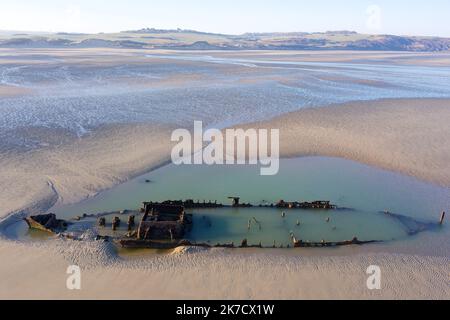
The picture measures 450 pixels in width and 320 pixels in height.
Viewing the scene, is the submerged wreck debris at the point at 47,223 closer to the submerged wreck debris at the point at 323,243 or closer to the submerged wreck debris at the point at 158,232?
the submerged wreck debris at the point at 158,232

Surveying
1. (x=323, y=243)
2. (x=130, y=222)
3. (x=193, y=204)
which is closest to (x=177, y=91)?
(x=193, y=204)

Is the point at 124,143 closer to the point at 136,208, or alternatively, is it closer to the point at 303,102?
the point at 136,208

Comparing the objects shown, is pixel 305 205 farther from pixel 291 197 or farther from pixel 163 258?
pixel 163 258

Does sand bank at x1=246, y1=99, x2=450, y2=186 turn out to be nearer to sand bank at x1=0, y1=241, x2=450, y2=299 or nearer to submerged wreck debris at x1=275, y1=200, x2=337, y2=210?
submerged wreck debris at x1=275, y1=200, x2=337, y2=210

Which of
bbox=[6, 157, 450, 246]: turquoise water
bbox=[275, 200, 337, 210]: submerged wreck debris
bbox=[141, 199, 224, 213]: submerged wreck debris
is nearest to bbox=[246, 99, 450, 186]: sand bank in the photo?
bbox=[6, 157, 450, 246]: turquoise water

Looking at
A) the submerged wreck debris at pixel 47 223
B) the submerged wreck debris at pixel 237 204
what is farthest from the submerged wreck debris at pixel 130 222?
the submerged wreck debris at pixel 237 204

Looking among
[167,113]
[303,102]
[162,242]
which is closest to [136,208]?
[162,242]
